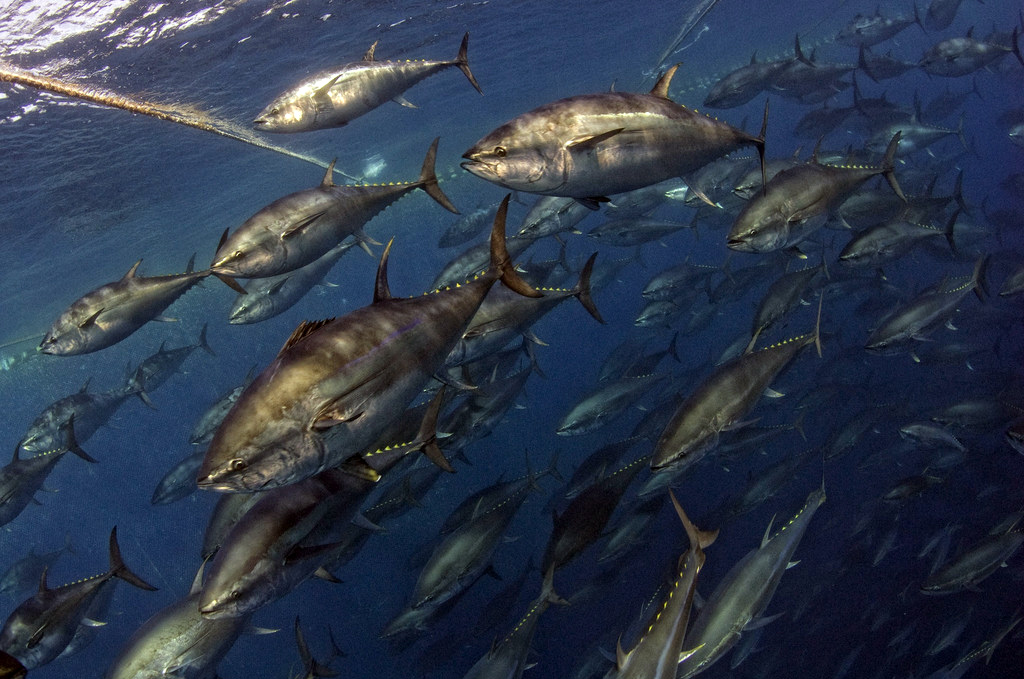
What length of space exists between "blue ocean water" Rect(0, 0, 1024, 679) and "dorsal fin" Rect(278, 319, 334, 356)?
3.76 meters

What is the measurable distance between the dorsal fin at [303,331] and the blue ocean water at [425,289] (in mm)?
3756

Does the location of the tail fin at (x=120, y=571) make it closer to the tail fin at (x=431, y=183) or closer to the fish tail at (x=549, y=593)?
the fish tail at (x=549, y=593)

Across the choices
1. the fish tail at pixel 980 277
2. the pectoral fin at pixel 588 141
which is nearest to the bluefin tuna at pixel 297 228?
the pectoral fin at pixel 588 141

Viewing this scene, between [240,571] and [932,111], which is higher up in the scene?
[240,571]

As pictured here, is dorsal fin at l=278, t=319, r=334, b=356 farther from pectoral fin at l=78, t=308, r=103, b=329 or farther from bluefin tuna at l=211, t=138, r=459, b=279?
pectoral fin at l=78, t=308, r=103, b=329

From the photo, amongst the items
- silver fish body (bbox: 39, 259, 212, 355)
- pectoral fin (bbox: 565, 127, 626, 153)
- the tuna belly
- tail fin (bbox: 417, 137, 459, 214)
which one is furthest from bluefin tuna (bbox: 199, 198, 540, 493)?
silver fish body (bbox: 39, 259, 212, 355)

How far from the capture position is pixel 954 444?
21.6 feet

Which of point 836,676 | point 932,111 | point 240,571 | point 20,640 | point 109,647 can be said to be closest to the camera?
point 240,571

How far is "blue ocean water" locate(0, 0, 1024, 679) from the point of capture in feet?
30.4

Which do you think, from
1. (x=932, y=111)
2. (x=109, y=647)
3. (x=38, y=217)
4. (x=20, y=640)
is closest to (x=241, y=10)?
(x=38, y=217)

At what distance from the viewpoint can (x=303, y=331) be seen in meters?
2.13

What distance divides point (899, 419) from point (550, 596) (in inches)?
367

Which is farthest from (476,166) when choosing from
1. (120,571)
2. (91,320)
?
(120,571)

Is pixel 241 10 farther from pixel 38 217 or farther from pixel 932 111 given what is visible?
pixel 932 111
